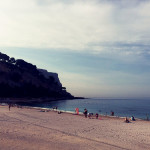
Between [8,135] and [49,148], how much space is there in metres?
4.25

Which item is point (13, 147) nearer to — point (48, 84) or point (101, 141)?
point (101, 141)

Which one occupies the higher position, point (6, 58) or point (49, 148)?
point (6, 58)

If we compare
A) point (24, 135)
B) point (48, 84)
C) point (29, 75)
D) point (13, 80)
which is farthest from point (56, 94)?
point (24, 135)

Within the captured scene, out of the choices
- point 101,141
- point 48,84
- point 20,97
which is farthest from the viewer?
point 48,84

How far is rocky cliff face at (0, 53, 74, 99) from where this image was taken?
105838 mm

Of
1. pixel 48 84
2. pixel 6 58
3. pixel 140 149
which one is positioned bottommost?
pixel 140 149

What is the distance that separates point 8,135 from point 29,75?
382 feet

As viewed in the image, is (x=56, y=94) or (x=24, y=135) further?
(x=56, y=94)

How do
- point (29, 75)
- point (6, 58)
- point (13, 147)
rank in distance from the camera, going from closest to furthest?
point (13, 147), point (6, 58), point (29, 75)

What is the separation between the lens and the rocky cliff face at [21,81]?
10584cm

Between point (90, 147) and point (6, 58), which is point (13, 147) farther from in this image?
point (6, 58)

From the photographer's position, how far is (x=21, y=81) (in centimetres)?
11794

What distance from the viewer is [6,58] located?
118 m

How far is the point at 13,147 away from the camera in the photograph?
1086 centimetres
